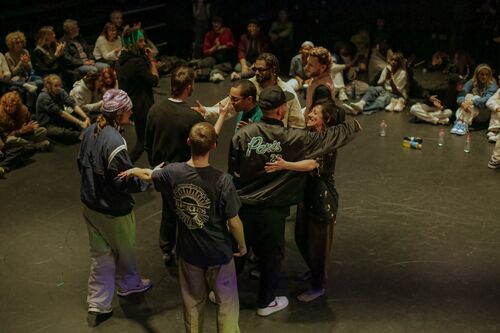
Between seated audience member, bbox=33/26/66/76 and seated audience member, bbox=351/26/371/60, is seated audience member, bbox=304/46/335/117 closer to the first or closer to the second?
seated audience member, bbox=33/26/66/76

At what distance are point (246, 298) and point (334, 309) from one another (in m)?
0.61

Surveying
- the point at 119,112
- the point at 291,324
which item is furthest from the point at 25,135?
the point at 291,324

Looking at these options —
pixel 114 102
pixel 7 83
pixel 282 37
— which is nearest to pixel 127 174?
pixel 114 102

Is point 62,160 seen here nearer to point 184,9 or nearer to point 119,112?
point 119,112

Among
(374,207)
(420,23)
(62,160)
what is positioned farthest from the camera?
(420,23)

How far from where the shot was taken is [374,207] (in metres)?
6.29

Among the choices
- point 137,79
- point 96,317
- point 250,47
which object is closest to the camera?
point 96,317

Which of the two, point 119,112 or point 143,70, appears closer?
point 119,112

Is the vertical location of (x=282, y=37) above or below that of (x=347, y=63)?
above

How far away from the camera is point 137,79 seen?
21.6 feet

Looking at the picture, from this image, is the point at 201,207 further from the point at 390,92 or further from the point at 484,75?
the point at 390,92

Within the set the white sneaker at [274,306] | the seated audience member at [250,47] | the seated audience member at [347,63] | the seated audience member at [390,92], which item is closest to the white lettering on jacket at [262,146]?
the white sneaker at [274,306]

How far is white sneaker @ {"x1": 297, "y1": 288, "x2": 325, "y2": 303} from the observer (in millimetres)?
4844

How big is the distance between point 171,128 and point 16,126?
335 cm
